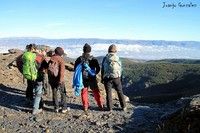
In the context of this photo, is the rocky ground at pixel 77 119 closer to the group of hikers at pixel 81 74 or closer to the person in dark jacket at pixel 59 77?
the group of hikers at pixel 81 74

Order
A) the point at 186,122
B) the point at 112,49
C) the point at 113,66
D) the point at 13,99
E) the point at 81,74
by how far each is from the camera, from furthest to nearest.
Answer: the point at 13,99 → the point at 81,74 → the point at 113,66 → the point at 112,49 → the point at 186,122

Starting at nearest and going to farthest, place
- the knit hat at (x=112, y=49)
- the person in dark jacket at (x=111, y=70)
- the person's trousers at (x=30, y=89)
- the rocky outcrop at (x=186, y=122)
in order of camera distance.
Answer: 1. the rocky outcrop at (x=186, y=122)
2. the knit hat at (x=112, y=49)
3. the person in dark jacket at (x=111, y=70)
4. the person's trousers at (x=30, y=89)

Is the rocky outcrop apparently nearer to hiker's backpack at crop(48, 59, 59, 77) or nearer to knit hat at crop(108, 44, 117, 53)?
knit hat at crop(108, 44, 117, 53)

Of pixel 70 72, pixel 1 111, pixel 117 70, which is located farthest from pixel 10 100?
pixel 70 72

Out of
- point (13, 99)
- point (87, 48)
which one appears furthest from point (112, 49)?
point (13, 99)

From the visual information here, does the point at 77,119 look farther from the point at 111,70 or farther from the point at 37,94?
the point at 111,70

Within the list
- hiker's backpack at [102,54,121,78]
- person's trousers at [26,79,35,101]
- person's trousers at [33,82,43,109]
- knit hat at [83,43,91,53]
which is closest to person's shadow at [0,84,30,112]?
person's trousers at [26,79,35,101]

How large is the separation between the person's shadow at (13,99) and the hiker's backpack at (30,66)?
Result: 1362 millimetres

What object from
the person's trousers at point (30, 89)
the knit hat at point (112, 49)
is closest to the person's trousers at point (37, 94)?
the person's trousers at point (30, 89)

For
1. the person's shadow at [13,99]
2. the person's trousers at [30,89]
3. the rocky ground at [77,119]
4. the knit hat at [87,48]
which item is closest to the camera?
the rocky ground at [77,119]

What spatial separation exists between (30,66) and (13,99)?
9.88 feet

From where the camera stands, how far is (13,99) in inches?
693

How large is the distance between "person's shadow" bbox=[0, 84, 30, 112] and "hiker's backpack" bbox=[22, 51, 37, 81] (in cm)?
136

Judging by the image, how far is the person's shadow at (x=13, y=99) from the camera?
53.0 feet
